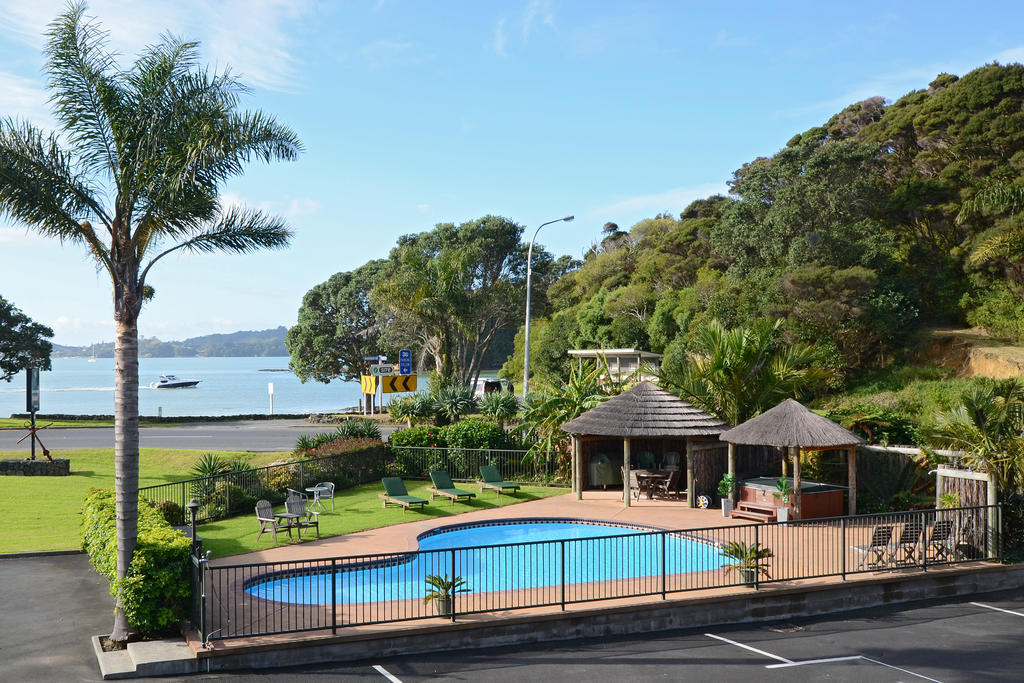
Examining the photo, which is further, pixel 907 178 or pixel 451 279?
pixel 907 178

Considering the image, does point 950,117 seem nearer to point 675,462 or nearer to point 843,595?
point 675,462

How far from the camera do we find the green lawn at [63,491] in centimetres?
1898

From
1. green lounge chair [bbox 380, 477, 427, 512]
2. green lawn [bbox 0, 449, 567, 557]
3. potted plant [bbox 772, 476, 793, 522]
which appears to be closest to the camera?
green lawn [bbox 0, 449, 567, 557]

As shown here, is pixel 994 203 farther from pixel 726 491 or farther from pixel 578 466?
pixel 578 466

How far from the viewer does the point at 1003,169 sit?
4678cm

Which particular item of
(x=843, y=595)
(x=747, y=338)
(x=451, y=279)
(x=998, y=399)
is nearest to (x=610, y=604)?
(x=843, y=595)

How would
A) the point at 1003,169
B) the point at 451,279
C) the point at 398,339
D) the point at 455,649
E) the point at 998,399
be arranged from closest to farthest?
the point at 455,649
the point at 998,399
the point at 451,279
the point at 1003,169
the point at 398,339

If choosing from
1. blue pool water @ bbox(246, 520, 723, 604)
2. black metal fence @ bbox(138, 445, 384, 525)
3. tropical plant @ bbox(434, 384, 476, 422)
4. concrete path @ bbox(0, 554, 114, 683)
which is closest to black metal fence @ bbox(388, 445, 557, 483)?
black metal fence @ bbox(138, 445, 384, 525)

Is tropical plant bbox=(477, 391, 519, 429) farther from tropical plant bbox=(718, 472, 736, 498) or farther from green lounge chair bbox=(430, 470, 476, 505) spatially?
tropical plant bbox=(718, 472, 736, 498)

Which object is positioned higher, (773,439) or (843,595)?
(773,439)

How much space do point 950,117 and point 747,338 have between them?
123 feet

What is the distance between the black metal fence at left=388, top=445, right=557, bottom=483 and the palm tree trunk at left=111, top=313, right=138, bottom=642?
50.9 ft

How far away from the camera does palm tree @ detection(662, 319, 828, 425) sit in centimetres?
2448

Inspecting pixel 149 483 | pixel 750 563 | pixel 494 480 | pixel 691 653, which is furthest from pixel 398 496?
pixel 691 653
